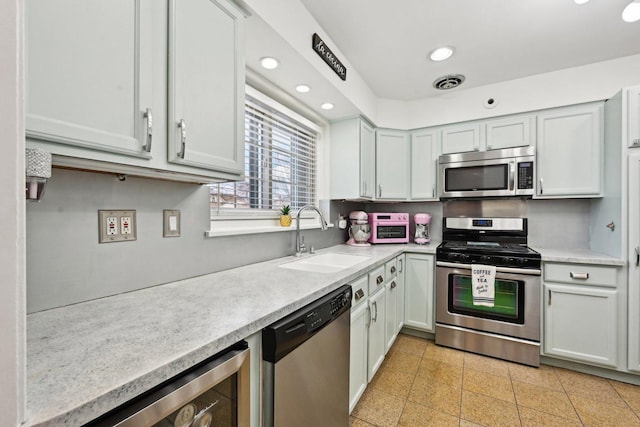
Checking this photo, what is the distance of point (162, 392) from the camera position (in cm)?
Result: 62

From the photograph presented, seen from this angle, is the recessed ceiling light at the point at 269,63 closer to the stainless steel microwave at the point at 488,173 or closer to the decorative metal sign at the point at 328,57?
the decorative metal sign at the point at 328,57

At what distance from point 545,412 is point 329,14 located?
2.85 meters

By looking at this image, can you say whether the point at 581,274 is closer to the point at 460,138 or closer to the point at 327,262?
the point at 460,138

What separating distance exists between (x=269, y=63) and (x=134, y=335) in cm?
161

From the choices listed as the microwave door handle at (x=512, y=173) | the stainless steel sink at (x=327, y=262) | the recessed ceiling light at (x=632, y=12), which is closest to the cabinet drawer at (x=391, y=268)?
the stainless steel sink at (x=327, y=262)

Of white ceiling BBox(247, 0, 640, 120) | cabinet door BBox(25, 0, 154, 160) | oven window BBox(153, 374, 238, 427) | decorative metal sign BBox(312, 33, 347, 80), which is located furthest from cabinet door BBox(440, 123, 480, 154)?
oven window BBox(153, 374, 238, 427)

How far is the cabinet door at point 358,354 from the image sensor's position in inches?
62.3

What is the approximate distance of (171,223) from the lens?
1302 mm

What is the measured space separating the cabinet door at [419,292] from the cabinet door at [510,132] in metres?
1.28

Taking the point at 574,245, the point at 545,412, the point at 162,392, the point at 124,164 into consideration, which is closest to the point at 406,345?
the point at 545,412

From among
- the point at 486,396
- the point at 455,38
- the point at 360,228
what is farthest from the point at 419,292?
the point at 455,38

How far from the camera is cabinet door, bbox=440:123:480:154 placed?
2770mm

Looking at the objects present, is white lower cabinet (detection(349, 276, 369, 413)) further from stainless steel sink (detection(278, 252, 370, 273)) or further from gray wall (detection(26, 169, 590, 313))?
gray wall (detection(26, 169, 590, 313))

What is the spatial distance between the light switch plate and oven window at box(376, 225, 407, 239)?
2069 mm
